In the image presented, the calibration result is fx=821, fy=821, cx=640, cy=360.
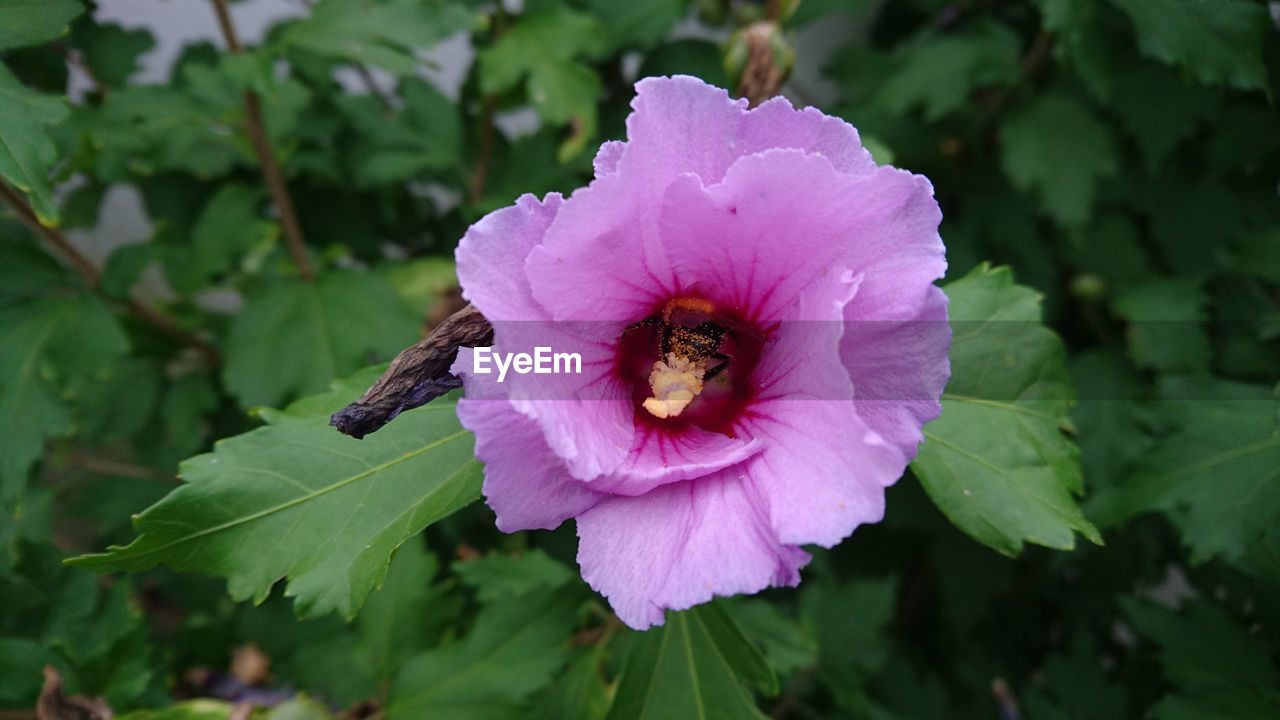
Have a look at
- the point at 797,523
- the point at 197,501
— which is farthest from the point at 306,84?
the point at 797,523

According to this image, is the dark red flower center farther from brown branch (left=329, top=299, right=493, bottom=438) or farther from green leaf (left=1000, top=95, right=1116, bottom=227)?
green leaf (left=1000, top=95, right=1116, bottom=227)

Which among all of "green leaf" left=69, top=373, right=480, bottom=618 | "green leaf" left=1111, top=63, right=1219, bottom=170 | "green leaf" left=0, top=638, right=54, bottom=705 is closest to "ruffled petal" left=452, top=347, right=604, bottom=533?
"green leaf" left=69, top=373, right=480, bottom=618

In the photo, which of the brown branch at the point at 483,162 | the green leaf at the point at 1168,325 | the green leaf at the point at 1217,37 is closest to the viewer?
the green leaf at the point at 1217,37

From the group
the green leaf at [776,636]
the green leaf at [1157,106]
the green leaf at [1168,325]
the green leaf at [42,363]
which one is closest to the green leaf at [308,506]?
the green leaf at [42,363]

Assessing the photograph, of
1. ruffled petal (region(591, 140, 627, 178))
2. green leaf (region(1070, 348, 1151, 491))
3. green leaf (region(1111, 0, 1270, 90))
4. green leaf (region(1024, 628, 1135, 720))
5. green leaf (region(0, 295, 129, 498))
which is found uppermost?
ruffled petal (region(591, 140, 627, 178))

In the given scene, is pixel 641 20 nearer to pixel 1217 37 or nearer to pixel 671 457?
pixel 1217 37

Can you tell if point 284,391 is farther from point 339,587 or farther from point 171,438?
point 339,587

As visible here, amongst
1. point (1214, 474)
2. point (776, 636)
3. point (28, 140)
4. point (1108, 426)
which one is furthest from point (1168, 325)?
point (28, 140)

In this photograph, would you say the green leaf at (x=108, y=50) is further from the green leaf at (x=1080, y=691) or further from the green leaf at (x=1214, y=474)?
the green leaf at (x=1080, y=691)
